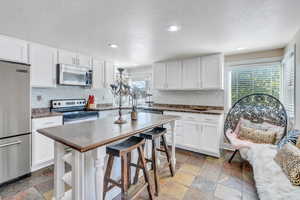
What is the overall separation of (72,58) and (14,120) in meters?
1.70

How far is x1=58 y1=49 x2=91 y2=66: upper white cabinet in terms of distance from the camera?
313 centimetres

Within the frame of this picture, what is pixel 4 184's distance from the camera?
2.08 metres

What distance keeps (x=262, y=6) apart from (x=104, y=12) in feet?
5.75

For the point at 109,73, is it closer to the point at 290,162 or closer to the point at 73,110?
the point at 73,110

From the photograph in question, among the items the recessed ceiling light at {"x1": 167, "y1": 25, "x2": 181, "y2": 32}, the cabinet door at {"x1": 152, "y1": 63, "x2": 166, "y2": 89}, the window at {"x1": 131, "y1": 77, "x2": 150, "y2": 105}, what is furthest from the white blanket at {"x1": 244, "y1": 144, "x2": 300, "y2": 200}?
the window at {"x1": 131, "y1": 77, "x2": 150, "y2": 105}

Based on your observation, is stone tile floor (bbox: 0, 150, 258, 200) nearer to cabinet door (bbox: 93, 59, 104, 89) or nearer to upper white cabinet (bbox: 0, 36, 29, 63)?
upper white cabinet (bbox: 0, 36, 29, 63)

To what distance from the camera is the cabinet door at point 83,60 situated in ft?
11.3

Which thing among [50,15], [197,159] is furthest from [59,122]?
[197,159]

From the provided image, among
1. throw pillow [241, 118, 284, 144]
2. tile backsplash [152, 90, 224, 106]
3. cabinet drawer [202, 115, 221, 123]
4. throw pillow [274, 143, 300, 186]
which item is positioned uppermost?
tile backsplash [152, 90, 224, 106]

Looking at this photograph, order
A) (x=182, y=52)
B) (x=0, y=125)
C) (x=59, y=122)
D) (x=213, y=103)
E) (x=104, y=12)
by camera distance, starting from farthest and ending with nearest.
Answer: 1. (x=213, y=103)
2. (x=182, y=52)
3. (x=59, y=122)
4. (x=0, y=125)
5. (x=104, y=12)

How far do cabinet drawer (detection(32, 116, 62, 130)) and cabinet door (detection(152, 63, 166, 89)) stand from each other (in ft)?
8.30

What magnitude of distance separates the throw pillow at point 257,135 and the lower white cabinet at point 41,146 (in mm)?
3519

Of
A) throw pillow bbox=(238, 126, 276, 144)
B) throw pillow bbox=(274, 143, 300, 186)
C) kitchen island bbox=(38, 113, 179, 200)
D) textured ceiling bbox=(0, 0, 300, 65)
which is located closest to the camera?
kitchen island bbox=(38, 113, 179, 200)

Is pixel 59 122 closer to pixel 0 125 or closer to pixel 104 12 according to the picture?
pixel 0 125
